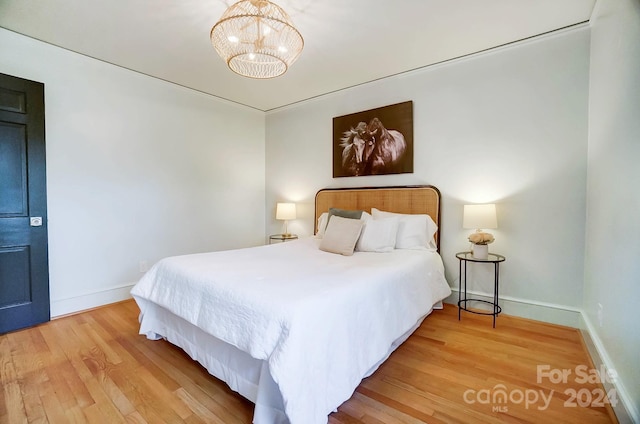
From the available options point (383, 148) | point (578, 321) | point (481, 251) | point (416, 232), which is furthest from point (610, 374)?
point (383, 148)

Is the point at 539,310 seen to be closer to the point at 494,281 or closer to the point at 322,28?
the point at 494,281

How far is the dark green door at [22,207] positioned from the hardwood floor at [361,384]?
0.23 meters

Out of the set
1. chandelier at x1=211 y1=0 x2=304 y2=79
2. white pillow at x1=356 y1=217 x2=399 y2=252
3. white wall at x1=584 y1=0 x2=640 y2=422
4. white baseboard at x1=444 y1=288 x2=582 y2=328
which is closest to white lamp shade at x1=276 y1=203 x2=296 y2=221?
white pillow at x1=356 y1=217 x2=399 y2=252

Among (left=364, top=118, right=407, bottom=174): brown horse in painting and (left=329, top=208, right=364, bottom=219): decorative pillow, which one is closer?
(left=329, top=208, right=364, bottom=219): decorative pillow

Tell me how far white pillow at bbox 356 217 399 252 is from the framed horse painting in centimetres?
77

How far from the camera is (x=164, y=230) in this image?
3.54 m

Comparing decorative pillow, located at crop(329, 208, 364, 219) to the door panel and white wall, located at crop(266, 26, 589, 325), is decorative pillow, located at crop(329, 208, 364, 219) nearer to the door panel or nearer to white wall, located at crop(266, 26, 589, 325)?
white wall, located at crop(266, 26, 589, 325)

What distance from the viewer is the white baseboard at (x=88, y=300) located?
107 inches

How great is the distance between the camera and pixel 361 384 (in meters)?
1.73

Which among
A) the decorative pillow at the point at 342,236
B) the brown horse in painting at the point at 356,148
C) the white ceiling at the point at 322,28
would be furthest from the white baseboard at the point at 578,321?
the white ceiling at the point at 322,28

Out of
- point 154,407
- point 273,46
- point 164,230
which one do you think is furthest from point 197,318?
point 164,230

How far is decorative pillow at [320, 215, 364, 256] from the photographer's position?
2.74 m

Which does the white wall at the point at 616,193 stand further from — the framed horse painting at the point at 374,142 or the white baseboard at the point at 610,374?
the framed horse painting at the point at 374,142

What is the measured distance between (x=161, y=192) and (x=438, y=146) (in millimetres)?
3338
